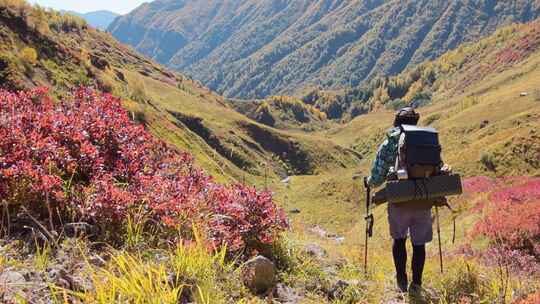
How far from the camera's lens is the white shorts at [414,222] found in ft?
25.6

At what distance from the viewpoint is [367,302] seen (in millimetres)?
6816

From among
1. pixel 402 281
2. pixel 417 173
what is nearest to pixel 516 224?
pixel 402 281

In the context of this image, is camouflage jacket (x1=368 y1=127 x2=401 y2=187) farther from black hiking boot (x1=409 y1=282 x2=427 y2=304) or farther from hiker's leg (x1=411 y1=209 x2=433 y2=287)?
black hiking boot (x1=409 y1=282 x2=427 y2=304)

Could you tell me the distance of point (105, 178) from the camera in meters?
6.90

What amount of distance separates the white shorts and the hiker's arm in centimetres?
55

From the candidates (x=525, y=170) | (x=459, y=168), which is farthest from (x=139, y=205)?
(x=459, y=168)

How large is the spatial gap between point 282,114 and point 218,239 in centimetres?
16368

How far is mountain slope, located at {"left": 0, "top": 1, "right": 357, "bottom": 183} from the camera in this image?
23750mm

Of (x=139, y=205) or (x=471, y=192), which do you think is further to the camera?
(x=471, y=192)

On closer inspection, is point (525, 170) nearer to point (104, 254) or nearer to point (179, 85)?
point (104, 254)

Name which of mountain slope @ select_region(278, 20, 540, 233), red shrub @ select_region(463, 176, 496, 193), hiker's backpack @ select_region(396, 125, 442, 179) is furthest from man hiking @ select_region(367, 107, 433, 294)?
red shrub @ select_region(463, 176, 496, 193)

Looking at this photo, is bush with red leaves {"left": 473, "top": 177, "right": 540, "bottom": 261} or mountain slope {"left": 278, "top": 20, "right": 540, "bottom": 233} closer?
bush with red leaves {"left": 473, "top": 177, "right": 540, "bottom": 261}

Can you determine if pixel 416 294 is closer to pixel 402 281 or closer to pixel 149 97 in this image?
pixel 402 281

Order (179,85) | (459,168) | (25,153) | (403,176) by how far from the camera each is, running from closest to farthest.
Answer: (25,153) → (403,176) → (459,168) → (179,85)
